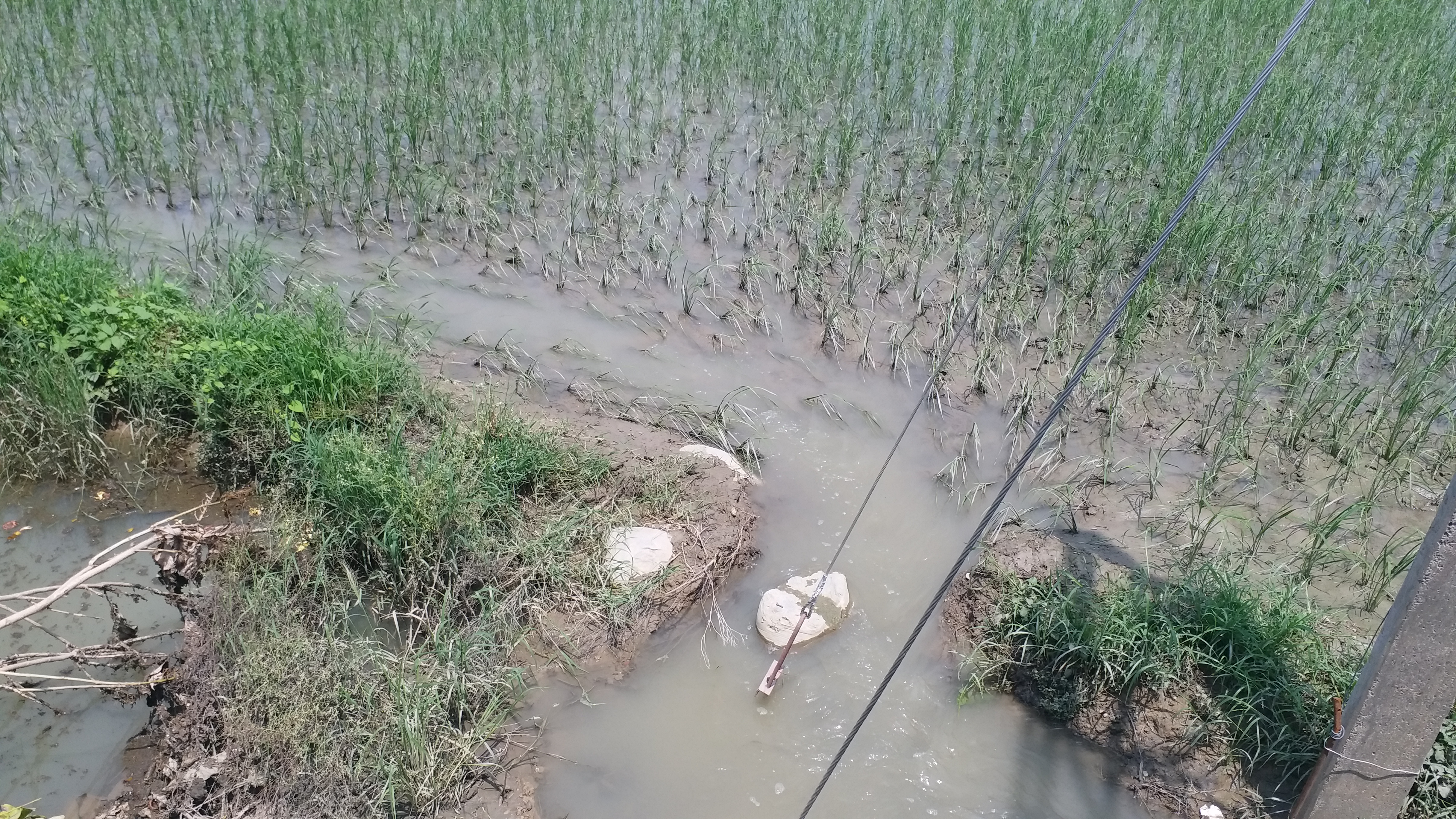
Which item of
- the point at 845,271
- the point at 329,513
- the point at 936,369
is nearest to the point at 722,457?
the point at 936,369

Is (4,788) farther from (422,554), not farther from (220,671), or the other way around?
(422,554)

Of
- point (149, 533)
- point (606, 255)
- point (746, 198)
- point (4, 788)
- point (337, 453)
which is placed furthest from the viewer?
point (746, 198)

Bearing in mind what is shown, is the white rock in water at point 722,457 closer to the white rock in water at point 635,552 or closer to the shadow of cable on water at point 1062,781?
the white rock in water at point 635,552

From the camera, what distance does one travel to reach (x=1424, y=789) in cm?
251

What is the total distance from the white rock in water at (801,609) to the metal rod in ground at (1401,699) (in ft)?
4.63

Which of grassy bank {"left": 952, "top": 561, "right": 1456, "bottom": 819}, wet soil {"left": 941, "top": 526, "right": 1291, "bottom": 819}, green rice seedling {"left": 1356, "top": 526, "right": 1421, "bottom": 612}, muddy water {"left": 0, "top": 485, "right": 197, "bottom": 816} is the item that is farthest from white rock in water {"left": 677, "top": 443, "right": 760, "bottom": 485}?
green rice seedling {"left": 1356, "top": 526, "right": 1421, "bottom": 612}

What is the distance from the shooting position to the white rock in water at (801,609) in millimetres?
3057

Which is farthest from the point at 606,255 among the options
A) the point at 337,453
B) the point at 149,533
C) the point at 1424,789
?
the point at 1424,789

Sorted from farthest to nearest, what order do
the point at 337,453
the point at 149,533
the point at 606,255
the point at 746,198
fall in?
1. the point at 746,198
2. the point at 606,255
3. the point at 337,453
4. the point at 149,533

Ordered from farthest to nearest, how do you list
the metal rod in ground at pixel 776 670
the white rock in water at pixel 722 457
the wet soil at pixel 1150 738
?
1. the white rock in water at pixel 722 457
2. the metal rod in ground at pixel 776 670
3. the wet soil at pixel 1150 738

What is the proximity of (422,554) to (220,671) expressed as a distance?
667 mm

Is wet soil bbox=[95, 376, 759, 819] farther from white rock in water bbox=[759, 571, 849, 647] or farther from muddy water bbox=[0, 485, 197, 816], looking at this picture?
white rock in water bbox=[759, 571, 849, 647]

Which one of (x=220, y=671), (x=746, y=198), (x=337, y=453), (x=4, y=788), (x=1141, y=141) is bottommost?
(x=4, y=788)

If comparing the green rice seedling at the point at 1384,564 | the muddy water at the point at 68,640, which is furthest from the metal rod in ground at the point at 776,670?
the green rice seedling at the point at 1384,564
